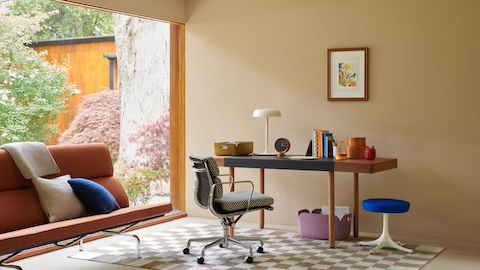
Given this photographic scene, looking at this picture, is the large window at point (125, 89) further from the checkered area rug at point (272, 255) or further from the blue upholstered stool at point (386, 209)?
the blue upholstered stool at point (386, 209)

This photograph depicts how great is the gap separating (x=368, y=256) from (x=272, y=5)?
9.11ft

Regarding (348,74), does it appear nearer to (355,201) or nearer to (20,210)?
(355,201)

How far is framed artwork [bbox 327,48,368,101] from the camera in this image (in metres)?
4.95

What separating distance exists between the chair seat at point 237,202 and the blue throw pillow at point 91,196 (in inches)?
34.1

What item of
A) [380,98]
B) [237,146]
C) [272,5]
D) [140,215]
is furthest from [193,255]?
[272,5]

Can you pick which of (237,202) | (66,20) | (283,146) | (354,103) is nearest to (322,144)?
(283,146)

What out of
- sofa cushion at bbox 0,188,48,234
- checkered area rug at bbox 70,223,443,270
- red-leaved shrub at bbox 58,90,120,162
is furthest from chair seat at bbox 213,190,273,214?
red-leaved shrub at bbox 58,90,120,162

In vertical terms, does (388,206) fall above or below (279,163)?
below

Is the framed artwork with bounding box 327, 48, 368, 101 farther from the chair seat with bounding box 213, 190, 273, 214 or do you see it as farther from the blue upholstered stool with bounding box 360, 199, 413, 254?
the chair seat with bounding box 213, 190, 273, 214

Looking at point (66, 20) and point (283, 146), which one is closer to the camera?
point (66, 20)

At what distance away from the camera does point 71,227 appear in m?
3.52

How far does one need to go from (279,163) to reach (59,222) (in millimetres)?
1892

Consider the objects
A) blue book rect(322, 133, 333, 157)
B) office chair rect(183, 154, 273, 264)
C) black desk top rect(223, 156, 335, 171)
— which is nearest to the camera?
office chair rect(183, 154, 273, 264)

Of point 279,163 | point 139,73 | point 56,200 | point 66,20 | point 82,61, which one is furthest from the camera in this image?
point 139,73
